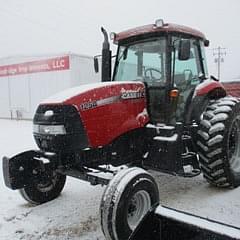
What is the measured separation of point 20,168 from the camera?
4.64 m

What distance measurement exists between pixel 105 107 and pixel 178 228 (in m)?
2.09

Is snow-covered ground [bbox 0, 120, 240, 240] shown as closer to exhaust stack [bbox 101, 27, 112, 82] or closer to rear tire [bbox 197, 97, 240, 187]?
rear tire [bbox 197, 97, 240, 187]

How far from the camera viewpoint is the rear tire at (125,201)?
348 centimetres

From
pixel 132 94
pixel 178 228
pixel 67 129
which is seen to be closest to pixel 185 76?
pixel 132 94

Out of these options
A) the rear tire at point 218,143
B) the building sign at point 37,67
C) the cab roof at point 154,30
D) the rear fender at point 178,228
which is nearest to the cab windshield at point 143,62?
the cab roof at point 154,30

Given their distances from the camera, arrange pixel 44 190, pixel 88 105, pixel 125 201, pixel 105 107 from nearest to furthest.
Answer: pixel 125 201 → pixel 88 105 → pixel 105 107 → pixel 44 190

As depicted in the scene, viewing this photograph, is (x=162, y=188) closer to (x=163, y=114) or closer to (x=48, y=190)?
(x=163, y=114)

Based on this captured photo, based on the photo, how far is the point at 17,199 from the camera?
17.6 ft

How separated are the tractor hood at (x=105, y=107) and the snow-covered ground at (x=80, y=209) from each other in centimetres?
97

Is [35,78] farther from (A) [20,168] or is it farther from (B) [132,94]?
(B) [132,94]

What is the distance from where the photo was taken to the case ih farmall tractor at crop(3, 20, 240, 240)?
4.21 m

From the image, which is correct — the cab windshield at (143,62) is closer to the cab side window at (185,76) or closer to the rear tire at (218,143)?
the cab side window at (185,76)

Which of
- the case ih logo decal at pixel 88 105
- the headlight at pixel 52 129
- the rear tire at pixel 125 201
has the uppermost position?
the case ih logo decal at pixel 88 105

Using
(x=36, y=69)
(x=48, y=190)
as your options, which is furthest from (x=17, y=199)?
(x=36, y=69)
